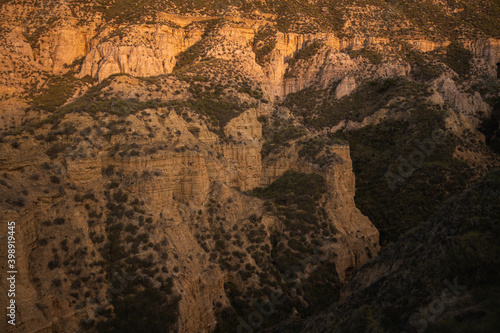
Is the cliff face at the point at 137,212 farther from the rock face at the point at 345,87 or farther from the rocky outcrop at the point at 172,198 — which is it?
the rock face at the point at 345,87

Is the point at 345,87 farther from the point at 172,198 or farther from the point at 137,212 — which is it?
the point at 137,212

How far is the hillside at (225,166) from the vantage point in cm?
2545

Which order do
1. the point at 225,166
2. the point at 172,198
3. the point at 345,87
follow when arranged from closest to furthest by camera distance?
the point at 172,198 → the point at 225,166 → the point at 345,87

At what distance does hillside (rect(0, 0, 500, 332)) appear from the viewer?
25.5 meters

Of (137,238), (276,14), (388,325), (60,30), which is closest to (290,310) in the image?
(137,238)

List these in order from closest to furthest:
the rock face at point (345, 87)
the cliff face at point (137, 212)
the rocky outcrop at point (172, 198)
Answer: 1. the rocky outcrop at point (172, 198)
2. the cliff face at point (137, 212)
3. the rock face at point (345, 87)

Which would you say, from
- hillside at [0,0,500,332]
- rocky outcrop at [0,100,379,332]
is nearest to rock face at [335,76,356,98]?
hillside at [0,0,500,332]

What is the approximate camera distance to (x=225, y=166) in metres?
38.7

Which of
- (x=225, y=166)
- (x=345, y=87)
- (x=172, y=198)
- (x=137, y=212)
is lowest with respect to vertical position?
(x=137, y=212)

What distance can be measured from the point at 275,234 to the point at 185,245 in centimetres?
960

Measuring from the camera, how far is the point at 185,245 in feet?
104

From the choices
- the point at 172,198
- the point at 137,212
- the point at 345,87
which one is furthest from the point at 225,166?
the point at 345,87

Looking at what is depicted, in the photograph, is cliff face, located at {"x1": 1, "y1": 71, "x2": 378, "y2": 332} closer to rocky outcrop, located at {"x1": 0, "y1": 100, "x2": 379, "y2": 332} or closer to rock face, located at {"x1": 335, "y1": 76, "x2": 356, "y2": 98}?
rocky outcrop, located at {"x1": 0, "y1": 100, "x2": 379, "y2": 332}

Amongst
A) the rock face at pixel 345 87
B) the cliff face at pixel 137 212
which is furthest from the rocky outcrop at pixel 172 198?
the rock face at pixel 345 87
